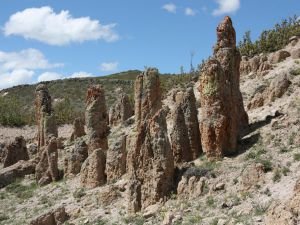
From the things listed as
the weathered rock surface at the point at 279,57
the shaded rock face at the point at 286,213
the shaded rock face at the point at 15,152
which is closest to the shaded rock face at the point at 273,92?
the weathered rock surface at the point at 279,57

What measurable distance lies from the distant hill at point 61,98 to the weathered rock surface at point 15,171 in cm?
2817

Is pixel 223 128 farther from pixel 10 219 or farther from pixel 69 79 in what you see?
pixel 69 79

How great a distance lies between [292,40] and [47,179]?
27958 millimetres

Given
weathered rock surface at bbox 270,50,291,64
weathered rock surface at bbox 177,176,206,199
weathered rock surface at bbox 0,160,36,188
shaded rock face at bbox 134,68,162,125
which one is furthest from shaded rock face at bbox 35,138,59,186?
weathered rock surface at bbox 270,50,291,64

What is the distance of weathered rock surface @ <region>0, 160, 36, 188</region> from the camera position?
121ft

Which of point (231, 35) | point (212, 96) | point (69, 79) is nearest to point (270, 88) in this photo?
point (231, 35)

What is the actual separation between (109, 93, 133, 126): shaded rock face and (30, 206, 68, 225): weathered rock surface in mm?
18815

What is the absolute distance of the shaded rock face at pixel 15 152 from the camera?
41.5 metres

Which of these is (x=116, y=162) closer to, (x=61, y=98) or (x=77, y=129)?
(x=77, y=129)

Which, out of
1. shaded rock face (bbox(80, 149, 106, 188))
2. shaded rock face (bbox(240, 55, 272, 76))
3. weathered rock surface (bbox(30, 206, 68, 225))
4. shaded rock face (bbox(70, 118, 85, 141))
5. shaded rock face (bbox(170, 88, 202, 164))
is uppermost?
shaded rock face (bbox(240, 55, 272, 76))

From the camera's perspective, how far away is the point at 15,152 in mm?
41781

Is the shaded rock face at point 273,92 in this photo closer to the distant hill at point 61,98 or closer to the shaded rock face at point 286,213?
the shaded rock face at point 286,213

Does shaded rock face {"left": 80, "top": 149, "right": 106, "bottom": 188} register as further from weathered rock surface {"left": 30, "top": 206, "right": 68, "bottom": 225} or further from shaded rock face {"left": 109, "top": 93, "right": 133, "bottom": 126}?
shaded rock face {"left": 109, "top": 93, "right": 133, "bottom": 126}

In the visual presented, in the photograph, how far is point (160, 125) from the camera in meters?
24.5
